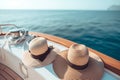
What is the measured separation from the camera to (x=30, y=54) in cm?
135

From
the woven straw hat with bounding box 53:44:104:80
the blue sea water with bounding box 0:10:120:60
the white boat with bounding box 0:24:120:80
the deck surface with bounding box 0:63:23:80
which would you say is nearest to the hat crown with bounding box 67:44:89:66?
the woven straw hat with bounding box 53:44:104:80

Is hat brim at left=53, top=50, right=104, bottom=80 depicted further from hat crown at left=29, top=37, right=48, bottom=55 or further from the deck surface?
the deck surface

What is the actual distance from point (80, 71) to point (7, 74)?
123cm

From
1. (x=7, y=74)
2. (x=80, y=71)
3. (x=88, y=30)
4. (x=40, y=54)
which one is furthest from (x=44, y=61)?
(x=88, y=30)

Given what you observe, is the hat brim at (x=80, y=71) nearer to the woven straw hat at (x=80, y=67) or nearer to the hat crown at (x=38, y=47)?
the woven straw hat at (x=80, y=67)

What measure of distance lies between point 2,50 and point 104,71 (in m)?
1.39

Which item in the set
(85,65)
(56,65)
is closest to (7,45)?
(56,65)

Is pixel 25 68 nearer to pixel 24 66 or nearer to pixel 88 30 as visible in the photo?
pixel 24 66

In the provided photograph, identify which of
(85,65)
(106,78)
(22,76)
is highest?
(85,65)

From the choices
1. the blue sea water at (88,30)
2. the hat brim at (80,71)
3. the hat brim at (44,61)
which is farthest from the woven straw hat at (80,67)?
the blue sea water at (88,30)

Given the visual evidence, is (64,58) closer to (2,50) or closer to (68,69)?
(68,69)

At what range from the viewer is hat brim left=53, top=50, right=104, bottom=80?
1.00 meters

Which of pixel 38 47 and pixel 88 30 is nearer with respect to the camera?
pixel 38 47

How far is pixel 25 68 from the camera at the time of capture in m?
1.55
